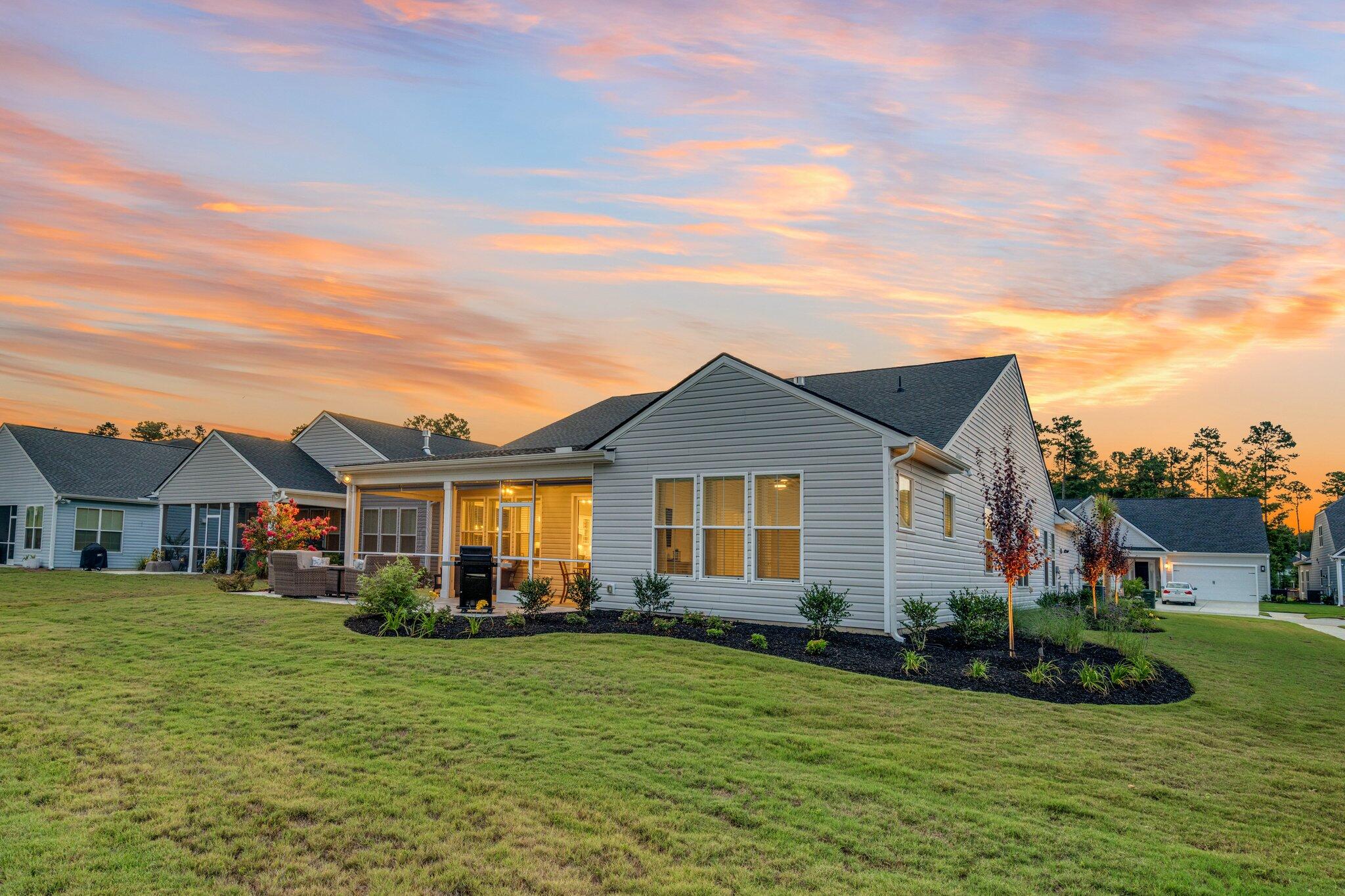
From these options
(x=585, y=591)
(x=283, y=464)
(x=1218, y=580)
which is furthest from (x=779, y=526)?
(x=1218, y=580)

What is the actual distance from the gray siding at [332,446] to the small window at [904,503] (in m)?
19.0

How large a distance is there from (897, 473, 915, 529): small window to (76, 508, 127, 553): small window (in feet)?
93.8

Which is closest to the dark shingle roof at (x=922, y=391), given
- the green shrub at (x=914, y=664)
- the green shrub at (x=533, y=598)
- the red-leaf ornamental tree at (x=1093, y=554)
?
the red-leaf ornamental tree at (x=1093, y=554)

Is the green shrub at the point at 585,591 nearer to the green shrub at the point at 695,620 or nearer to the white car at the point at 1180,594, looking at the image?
the green shrub at the point at 695,620

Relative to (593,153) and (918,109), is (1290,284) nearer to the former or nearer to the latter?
(918,109)

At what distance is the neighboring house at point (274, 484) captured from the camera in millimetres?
25328

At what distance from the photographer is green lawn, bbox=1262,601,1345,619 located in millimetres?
30656

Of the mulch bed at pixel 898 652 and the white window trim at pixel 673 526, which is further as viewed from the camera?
the white window trim at pixel 673 526

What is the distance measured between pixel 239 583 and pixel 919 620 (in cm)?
1532

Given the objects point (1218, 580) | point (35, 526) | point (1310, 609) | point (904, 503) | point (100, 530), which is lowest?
point (1310, 609)

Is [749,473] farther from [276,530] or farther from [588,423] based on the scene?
[276,530]

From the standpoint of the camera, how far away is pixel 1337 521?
44750 millimetres

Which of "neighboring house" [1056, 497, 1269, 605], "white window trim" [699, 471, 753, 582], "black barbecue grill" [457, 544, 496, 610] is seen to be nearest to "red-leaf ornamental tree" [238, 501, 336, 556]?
"black barbecue grill" [457, 544, 496, 610]

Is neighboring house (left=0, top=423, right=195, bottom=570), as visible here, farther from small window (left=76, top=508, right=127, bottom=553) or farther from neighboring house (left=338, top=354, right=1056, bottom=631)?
neighboring house (left=338, top=354, right=1056, bottom=631)
